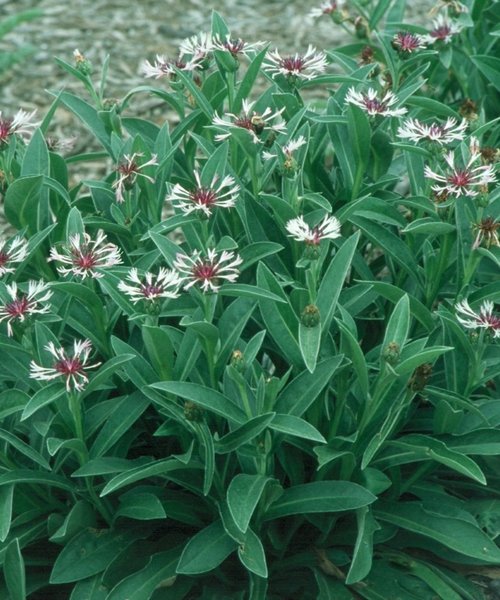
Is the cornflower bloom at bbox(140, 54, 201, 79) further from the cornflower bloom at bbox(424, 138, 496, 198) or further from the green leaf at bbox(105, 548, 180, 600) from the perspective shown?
the green leaf at bbox(105, 548, 180, 600)

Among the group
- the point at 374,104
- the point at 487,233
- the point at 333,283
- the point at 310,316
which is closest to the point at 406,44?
the point at 374,104

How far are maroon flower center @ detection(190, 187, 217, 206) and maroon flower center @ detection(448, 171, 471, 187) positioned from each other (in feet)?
1.65

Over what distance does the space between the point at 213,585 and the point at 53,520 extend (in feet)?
1.28

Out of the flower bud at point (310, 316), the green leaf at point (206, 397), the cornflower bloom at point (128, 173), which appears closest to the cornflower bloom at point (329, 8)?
the cornflower bloom at point (128, 173)

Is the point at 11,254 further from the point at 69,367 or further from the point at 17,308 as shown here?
the point at 69,367

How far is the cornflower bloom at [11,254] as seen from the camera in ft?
6.97

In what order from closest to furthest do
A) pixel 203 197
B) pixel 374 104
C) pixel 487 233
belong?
1. pixel 203 197
2. pixel 487 233
3. pixel 374 104

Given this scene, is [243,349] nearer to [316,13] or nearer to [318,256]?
[318,256]

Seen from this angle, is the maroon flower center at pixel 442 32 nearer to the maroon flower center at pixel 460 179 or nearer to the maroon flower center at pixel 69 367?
the maroon flower center at pixel 460 179

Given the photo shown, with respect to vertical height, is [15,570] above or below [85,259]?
below

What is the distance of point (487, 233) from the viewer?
214 centimetres

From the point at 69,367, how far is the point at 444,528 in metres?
0.89

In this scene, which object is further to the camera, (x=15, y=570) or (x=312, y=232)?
(x=15, y=570)

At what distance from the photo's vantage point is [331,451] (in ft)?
6.94
